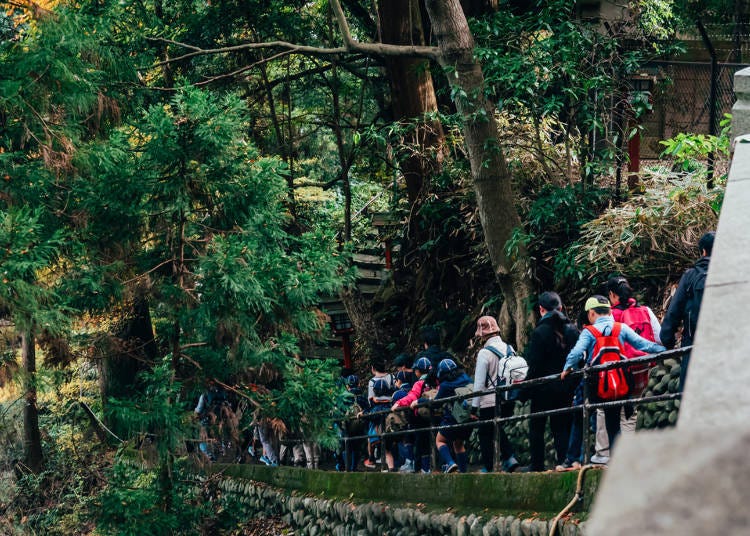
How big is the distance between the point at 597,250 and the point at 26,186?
282 inches

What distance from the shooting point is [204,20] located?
716 inches

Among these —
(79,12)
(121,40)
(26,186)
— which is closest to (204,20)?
(121,40)

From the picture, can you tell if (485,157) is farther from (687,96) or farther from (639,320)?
(639,320)

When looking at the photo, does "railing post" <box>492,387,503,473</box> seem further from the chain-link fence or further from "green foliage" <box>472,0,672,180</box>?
the chain-link fence

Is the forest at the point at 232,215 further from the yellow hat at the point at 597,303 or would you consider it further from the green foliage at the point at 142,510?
the yellow hat at the point at 597,303

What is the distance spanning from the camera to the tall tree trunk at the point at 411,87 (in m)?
17.4

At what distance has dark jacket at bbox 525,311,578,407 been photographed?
900 centimetres

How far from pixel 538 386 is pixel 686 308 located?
6.27 ft

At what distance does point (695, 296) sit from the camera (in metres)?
7.25

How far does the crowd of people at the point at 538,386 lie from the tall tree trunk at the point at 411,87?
503 centimetres

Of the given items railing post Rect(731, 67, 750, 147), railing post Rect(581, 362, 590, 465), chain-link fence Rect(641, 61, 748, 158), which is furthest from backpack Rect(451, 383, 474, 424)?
chain-link fence Rect(641, 61, 748, 158)

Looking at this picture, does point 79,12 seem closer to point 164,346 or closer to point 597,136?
point 164,346

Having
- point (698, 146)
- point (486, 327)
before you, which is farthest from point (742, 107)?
point (698, 146)

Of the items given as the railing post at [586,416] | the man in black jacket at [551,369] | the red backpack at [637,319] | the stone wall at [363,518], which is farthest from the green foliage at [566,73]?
the railing post at [586,416]
